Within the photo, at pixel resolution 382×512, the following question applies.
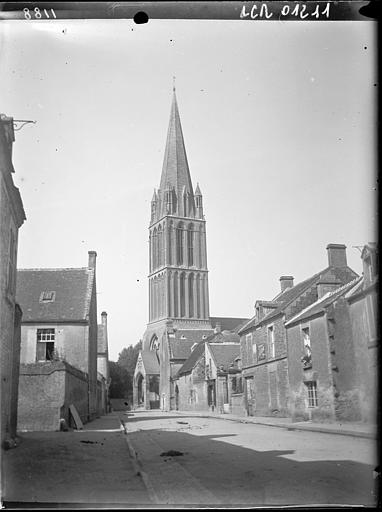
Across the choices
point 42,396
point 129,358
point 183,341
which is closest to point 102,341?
point 183,341

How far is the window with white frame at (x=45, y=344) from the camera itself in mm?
23359

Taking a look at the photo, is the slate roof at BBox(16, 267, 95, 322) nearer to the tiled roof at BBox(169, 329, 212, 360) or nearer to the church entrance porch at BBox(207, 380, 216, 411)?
the church entrance porch at BBox(207, 380, 216, 411)

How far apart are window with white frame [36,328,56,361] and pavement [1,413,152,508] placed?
10.4m

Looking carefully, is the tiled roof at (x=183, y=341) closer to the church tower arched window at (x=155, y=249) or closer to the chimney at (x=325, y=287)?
the church tower arched window at (x=155, y=249)

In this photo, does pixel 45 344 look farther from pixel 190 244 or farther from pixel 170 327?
pixel 190 244

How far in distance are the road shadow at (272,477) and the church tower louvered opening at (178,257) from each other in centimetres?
6172

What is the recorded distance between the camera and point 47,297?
72.5 ft

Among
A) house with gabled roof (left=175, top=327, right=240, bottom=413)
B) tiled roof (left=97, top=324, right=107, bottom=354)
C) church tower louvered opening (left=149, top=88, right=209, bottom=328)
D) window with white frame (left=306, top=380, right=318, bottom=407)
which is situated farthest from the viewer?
church tower louvered opening (left=149, top=88, right=209, bottom=328)

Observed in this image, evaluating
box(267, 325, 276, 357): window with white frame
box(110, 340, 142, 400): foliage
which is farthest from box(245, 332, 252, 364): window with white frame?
box(110, 340, 142, 400): foliage

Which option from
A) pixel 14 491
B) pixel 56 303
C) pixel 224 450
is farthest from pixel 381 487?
pixel 56 303

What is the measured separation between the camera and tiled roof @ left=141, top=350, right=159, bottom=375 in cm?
6994

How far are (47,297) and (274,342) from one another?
12.2 meters

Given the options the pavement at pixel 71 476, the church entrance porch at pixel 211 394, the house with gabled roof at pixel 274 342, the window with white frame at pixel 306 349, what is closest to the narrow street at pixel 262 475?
the pavement at pixel 71 476

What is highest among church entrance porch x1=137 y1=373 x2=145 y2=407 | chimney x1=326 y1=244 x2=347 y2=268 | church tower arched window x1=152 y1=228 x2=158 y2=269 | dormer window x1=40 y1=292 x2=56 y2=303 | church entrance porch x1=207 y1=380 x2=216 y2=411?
church tower arched window x1=152 y1=228 x2=158 y2=269
